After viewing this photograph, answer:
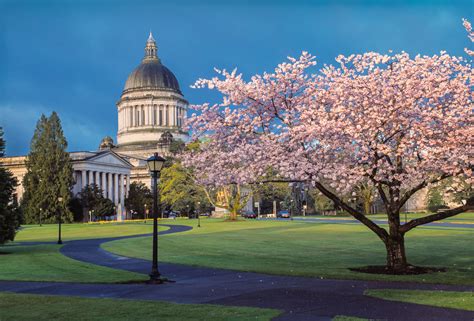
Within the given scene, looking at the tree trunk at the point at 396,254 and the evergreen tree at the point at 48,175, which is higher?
the evergreen tree at the point at 48,175

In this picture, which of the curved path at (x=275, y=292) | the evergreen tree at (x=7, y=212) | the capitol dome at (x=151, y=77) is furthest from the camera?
the capitol dome at (x=151, y=77)

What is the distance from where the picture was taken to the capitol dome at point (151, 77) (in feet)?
552

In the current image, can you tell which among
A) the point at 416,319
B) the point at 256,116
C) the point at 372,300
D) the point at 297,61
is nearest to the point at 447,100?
the point at 297,61

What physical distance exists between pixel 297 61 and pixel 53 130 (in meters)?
93.9

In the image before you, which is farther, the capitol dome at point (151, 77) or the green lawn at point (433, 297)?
the capitol dome at point (151, 77)

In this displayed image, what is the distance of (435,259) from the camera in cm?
2598

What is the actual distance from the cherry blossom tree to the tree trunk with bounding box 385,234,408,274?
3 cm

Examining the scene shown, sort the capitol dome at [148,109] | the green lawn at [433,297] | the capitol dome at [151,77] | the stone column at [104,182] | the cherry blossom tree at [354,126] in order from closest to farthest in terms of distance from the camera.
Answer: the green lawn at [433,297], the cherry blossom tree at [354,126], the stone column at [104,182], the capitol dome at [148,109], the capitol dome at [151,77]

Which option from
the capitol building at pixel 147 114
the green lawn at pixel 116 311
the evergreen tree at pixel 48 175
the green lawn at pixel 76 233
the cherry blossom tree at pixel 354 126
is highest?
the capitol building at pixel 147 114

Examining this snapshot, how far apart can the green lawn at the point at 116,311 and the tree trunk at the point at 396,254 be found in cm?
896

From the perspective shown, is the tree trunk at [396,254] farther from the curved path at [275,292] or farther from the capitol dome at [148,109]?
the capitol dome at [148,109]

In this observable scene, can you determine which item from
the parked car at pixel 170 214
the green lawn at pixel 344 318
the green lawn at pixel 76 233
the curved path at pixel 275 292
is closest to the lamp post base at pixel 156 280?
the curved path at pixel 275 292

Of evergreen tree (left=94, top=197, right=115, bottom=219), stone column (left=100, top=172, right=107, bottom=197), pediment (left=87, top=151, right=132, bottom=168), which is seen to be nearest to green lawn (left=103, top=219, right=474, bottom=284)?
evergreen tree (left=94, top=197, right=115, bottom=219)

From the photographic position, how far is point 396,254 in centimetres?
2058
